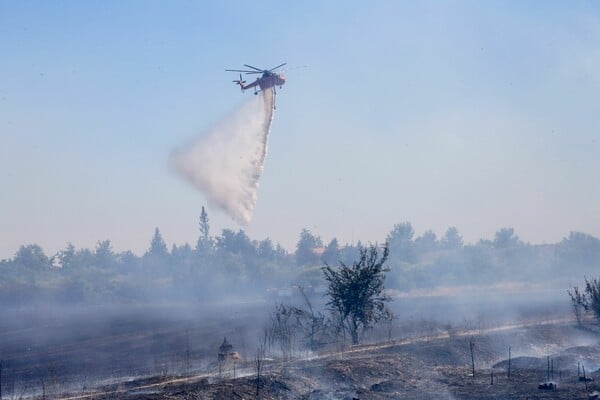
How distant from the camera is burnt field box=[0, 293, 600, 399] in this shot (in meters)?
37.7

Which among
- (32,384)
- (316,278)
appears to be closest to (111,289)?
(316,278)

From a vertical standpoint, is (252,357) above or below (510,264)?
below

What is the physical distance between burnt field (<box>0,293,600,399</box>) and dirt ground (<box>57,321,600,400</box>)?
2.9 inches

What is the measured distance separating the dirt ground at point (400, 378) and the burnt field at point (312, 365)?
0.24ft

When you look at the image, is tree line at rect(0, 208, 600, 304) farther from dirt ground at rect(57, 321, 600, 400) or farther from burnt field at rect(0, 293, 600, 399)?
dirt ground at rect(57, 321, 600, 400)

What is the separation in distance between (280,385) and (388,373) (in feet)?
26.8

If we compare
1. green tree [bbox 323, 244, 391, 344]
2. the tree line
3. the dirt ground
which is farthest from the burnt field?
the tree line

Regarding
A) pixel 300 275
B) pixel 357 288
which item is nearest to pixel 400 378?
pixel 357 288

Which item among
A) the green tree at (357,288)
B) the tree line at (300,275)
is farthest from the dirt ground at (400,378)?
the tree line at (300,275)

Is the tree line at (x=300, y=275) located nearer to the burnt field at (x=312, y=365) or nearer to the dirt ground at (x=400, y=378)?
the burnt field at (x=312, y=365)

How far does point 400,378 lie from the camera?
4138 cm

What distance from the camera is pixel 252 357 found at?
5562cm

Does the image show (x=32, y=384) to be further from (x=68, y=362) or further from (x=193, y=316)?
(x=193, y=316)

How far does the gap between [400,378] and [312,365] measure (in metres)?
5.61
